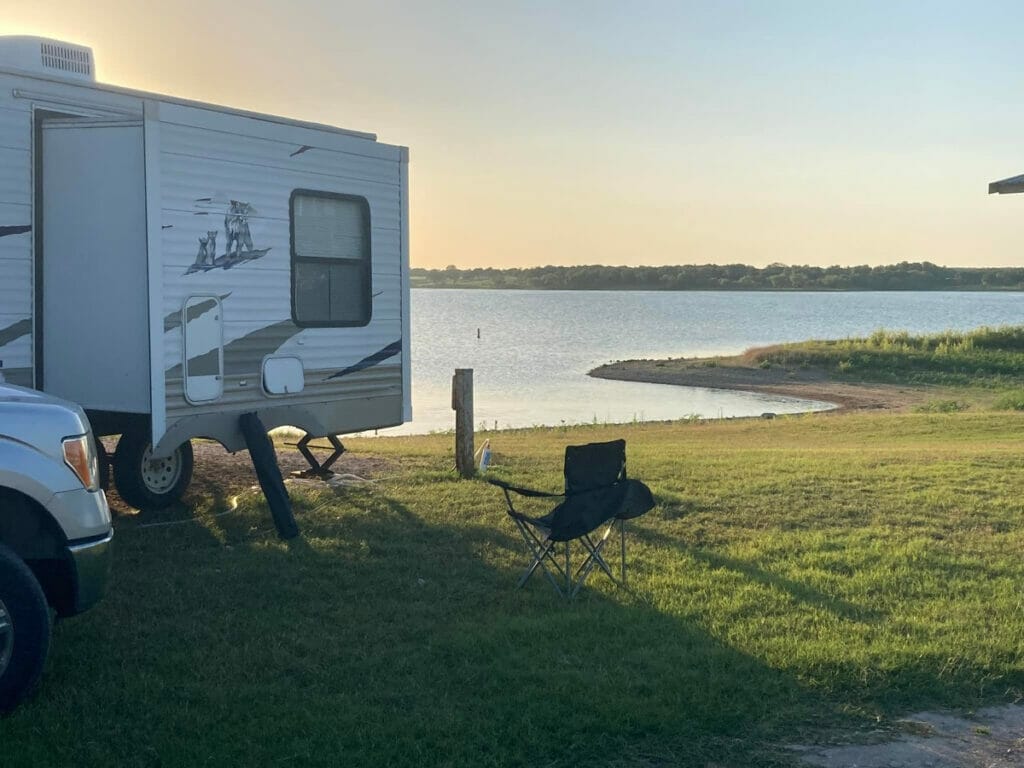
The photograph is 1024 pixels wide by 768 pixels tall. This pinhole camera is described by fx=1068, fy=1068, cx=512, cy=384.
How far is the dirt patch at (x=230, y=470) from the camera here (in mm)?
8875

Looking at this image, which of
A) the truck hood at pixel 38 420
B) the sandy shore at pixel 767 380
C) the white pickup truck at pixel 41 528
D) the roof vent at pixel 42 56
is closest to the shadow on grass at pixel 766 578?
the white pickup truck at pixel 41 528

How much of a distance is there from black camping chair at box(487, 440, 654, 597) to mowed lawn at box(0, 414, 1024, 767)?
16 centimetres

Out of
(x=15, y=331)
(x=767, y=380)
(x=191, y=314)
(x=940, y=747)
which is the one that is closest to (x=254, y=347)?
(x=191, y=314)

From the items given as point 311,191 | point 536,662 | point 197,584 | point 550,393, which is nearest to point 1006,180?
point 311,191

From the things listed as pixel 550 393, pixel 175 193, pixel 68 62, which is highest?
pixel 68 62

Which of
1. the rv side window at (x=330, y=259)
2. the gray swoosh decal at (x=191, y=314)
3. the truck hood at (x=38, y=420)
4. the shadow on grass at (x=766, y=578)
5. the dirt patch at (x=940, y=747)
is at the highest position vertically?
the rv side window at (x=330, y=259)

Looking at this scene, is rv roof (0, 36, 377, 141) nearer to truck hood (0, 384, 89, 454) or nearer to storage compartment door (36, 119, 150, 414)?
storage compartment door (36, 119, 150, 414)

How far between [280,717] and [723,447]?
1035 cm

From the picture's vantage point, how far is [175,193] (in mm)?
7176

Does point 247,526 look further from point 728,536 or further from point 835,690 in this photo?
point 835,690

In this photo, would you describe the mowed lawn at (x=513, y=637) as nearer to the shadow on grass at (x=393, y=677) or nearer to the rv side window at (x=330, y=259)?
the shadow on grass at (x=393, y=677)

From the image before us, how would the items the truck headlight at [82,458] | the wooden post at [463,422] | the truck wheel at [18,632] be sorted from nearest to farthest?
the truck wheel at [18,632] < the truck headlight at [82,458] < the wooden post at [463,422]

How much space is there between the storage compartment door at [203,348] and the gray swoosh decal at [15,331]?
37.7 inches

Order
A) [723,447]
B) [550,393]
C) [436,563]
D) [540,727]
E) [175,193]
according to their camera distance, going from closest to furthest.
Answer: [540,727]
[436,563]
[175,193]
[723,447]
[550,393]
